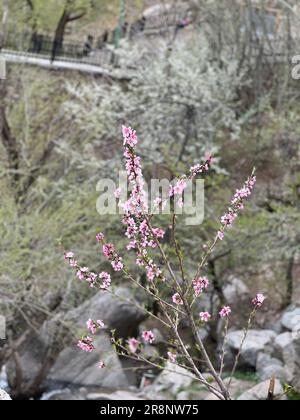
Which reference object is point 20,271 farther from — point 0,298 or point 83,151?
point 83,151

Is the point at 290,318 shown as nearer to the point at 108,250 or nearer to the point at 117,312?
the point at 117,312

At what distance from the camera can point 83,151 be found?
1642 cm

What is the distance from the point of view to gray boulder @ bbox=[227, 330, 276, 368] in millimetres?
13375

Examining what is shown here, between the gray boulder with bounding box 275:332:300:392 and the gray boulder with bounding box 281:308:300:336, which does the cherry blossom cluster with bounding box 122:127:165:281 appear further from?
the gray boulder with bounding box 281:308:300:336

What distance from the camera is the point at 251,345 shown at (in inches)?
531

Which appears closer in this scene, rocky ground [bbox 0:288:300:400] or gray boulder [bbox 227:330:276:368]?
rocky ground [bbox 0:288:300:400]

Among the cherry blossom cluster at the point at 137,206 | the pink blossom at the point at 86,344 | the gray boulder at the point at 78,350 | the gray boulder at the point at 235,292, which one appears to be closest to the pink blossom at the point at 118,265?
the cherry blossom cluster at the point at 137,206

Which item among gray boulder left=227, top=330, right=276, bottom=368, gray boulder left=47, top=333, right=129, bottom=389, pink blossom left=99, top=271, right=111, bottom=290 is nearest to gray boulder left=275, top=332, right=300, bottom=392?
gray boulder left=227, top=330, right=276, bottom=368

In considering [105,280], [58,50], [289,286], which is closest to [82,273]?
[105,280]

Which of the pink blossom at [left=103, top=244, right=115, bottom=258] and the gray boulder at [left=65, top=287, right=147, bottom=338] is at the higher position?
the pink blossom at [left=103, top=244, right=115, bottom=258]

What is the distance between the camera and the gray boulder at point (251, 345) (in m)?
13.4

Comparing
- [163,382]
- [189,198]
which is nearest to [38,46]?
[189,198]

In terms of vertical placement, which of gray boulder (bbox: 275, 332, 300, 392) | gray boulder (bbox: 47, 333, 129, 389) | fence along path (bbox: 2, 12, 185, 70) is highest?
fence along path (bbox: 2, 12, 185, 70)

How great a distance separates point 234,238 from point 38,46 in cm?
1340
